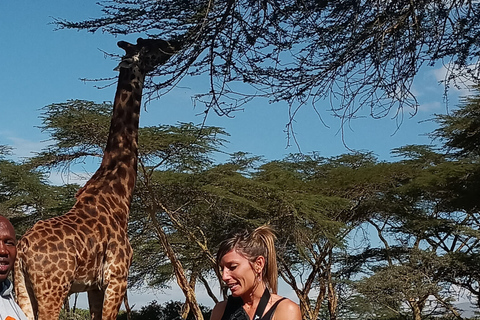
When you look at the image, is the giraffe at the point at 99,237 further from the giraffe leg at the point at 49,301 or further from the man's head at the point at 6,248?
the man's head at the point at 6,248

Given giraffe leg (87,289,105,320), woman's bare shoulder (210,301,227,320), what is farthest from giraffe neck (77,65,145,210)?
woman's bare shoulder (210,301,227,320)

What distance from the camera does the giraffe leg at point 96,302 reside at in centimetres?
393

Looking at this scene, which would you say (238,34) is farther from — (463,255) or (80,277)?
(463,255)

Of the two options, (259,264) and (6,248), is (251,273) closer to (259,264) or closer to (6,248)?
(259,264)

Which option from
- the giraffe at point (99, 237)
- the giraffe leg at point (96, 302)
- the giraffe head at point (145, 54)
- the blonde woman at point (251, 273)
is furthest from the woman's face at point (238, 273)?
the giraffe head at point (145, 54)

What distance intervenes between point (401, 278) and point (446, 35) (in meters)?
10.0

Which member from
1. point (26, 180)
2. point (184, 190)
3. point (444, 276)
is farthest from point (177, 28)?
point (444, 276)

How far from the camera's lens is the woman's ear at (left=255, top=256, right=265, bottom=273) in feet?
6.34

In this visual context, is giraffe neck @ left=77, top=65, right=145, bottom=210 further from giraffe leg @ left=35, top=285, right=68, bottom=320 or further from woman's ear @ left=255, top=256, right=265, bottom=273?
woman's ear @ left=255, top=256, right=265, bottom=273

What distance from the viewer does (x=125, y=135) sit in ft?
15.0

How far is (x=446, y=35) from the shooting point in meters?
3.84

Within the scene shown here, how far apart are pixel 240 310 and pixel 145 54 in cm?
288

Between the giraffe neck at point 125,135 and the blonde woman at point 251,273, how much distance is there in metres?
2.56

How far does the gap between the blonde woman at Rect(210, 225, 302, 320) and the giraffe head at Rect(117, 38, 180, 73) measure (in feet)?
8.93
